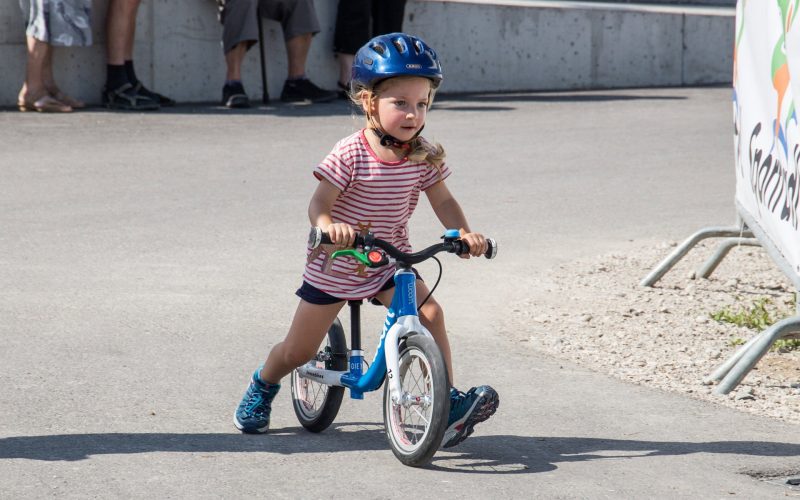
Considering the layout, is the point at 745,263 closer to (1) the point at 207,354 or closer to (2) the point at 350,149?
(1) the point at 207,354

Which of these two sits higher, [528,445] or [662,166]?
[528,445]

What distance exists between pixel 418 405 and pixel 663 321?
2.98 metres

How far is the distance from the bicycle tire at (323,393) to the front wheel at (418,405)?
12.7 inches

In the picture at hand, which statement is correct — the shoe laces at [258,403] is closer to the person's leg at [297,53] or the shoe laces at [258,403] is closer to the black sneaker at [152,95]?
the black sneaker at [152,95]

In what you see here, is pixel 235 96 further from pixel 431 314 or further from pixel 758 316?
pixel 431 314

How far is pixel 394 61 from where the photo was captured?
473 cm

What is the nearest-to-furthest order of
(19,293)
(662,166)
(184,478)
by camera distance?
(184,478) → (19,293) → (662,166)

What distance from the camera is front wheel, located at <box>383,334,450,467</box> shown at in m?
4.57

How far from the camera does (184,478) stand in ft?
15.0

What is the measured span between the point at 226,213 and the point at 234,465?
17.3 ft

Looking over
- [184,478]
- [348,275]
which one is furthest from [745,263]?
[184,478]

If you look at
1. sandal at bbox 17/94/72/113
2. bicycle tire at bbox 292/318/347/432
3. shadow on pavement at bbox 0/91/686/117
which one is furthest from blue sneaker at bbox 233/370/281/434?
sandal at bbox 17/94/72/113

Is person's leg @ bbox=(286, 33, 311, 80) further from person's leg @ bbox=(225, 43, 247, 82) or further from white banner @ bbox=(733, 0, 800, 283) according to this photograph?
white banner @ bbox=(733, 0, 800, 283)

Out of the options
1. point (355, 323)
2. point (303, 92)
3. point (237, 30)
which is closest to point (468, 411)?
point (355, 323)
